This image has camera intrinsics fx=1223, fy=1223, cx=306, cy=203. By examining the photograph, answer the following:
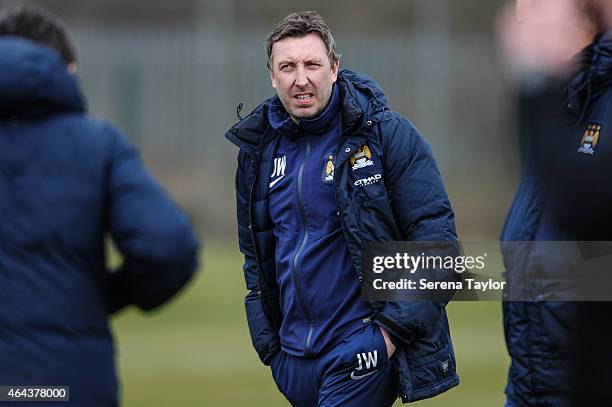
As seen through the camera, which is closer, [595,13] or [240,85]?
[595,13]

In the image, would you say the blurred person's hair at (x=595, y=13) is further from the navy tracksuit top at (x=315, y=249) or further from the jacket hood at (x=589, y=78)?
the navy tracksuit top at (x=315, y=249)

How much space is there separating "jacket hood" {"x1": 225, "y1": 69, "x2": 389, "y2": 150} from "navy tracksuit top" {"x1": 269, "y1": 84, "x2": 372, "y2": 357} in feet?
0.26

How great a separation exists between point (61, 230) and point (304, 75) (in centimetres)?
139

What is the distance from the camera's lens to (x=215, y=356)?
13047 mm

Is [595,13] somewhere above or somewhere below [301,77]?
above

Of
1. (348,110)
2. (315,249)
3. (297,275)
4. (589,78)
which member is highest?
(589,78)

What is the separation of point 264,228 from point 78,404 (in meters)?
1.39

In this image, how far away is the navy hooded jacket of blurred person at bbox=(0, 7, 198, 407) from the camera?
378 centimetres

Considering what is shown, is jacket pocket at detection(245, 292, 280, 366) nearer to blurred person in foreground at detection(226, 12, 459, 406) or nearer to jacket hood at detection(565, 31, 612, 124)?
blurred person in foreground at detection(226, 12, 459, 406)

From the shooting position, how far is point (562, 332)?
483 centimetres

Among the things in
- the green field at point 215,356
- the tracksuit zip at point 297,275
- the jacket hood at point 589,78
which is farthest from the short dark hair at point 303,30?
the green field at point 215,356

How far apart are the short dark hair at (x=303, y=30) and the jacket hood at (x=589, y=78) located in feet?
3.23

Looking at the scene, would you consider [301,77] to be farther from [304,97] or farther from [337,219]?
[337,219]

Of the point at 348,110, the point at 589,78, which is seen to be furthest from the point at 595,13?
the point at 348,110
